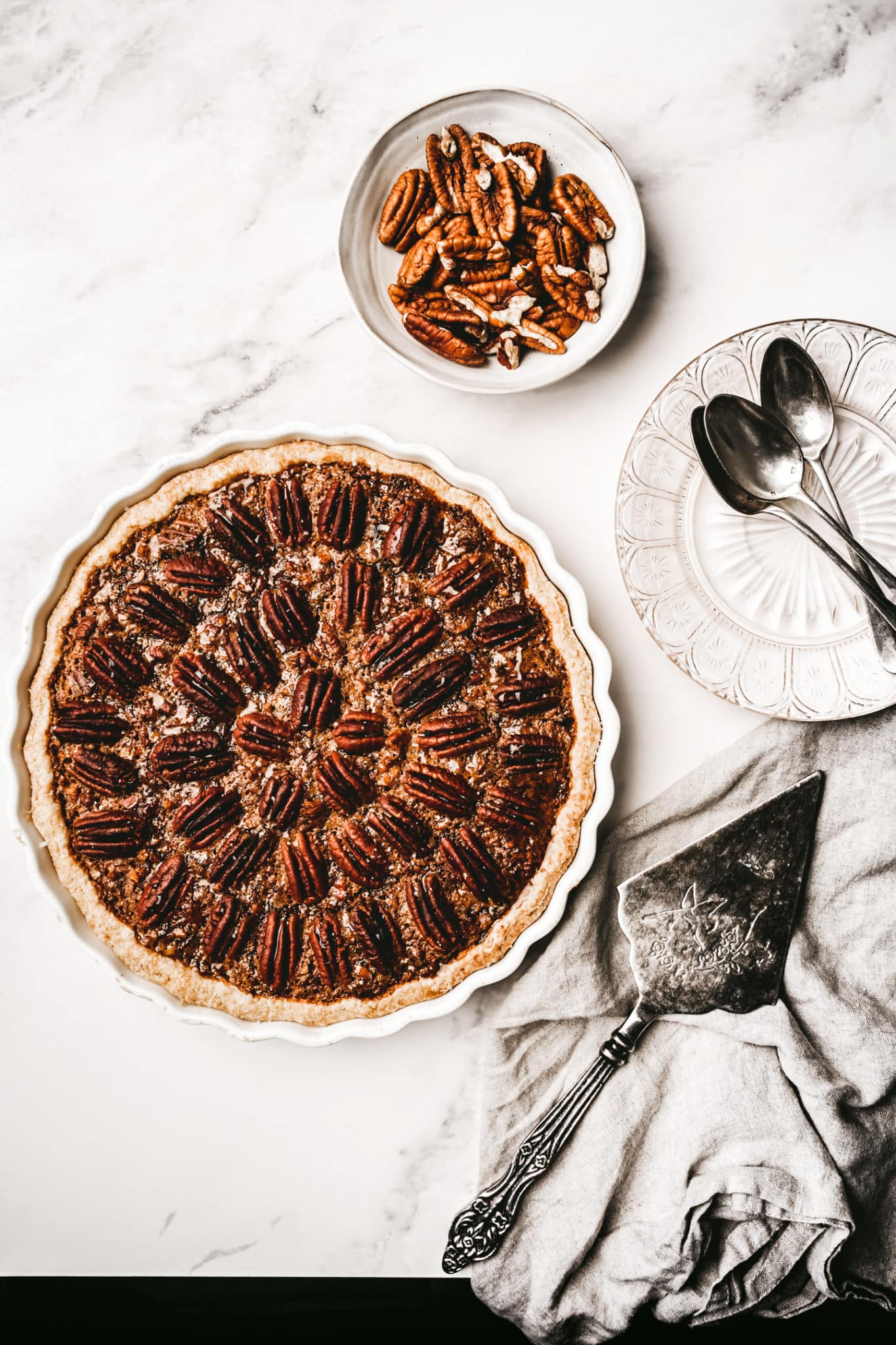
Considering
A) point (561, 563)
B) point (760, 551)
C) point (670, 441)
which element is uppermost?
point (670, 441)

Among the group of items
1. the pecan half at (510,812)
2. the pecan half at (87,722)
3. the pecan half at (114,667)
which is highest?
the pecan half at (114,667)

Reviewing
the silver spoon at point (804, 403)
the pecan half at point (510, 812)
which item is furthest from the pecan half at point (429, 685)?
the silver spoon at point (804, 403)

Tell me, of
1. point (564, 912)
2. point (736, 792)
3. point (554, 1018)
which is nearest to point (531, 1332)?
point (554, 1018)

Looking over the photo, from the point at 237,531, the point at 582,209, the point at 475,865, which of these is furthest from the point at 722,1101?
the point at 582,209

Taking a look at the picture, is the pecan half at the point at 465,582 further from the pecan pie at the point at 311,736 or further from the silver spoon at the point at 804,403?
the silver spoon at the point at 804,403

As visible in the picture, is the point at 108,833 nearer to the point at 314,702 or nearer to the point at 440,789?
the point at 314,702

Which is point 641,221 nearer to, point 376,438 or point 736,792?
point 376,438
